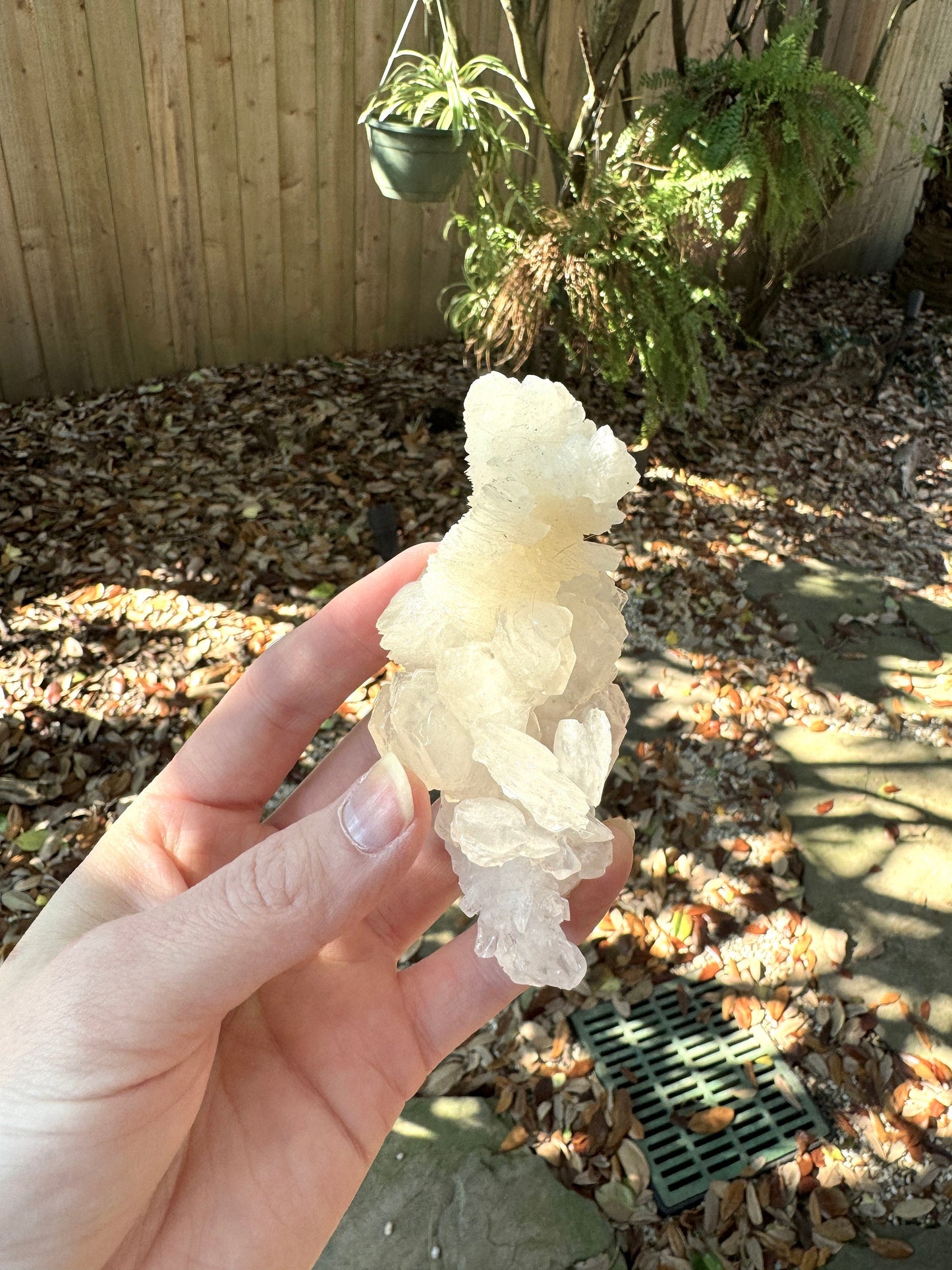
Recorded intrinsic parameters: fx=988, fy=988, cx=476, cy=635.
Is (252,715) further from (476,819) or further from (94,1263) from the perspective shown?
(94,1263)

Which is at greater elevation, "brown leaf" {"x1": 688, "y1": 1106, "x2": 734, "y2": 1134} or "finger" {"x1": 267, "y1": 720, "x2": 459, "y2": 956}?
"finger" {"x1": 267, "y1": 720, "x2": 459, "y2": 956}

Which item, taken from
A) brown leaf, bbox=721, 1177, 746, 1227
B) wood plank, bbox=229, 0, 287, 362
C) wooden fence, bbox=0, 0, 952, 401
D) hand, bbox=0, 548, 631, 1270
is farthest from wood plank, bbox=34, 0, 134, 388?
brown leaf, bbox=721, 1177, 746, 1227

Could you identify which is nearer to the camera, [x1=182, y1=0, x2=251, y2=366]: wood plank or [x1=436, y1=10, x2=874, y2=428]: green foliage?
[x1=436, y1=10, x2=874, y2=428]: green foliage

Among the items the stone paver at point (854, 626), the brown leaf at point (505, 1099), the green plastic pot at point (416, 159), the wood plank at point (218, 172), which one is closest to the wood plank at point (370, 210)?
the wood plank at point (218, 172)

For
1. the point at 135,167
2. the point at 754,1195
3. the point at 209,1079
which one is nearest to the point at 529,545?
the point at 209,1079

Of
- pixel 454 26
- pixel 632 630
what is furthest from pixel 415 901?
pixel 454 26

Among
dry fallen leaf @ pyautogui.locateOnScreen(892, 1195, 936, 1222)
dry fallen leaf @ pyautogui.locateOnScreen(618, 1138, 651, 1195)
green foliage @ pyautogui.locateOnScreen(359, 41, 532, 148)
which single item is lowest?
dry fallen leaf @ pyautogui.locateOnScreen(618, 1138, 651, 1195)

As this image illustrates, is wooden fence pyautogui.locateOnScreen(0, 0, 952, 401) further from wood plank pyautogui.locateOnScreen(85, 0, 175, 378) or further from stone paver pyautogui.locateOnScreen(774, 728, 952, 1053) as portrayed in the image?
stone paver pyautogui.locateOnScreen(774, 728, 952, 1053)
